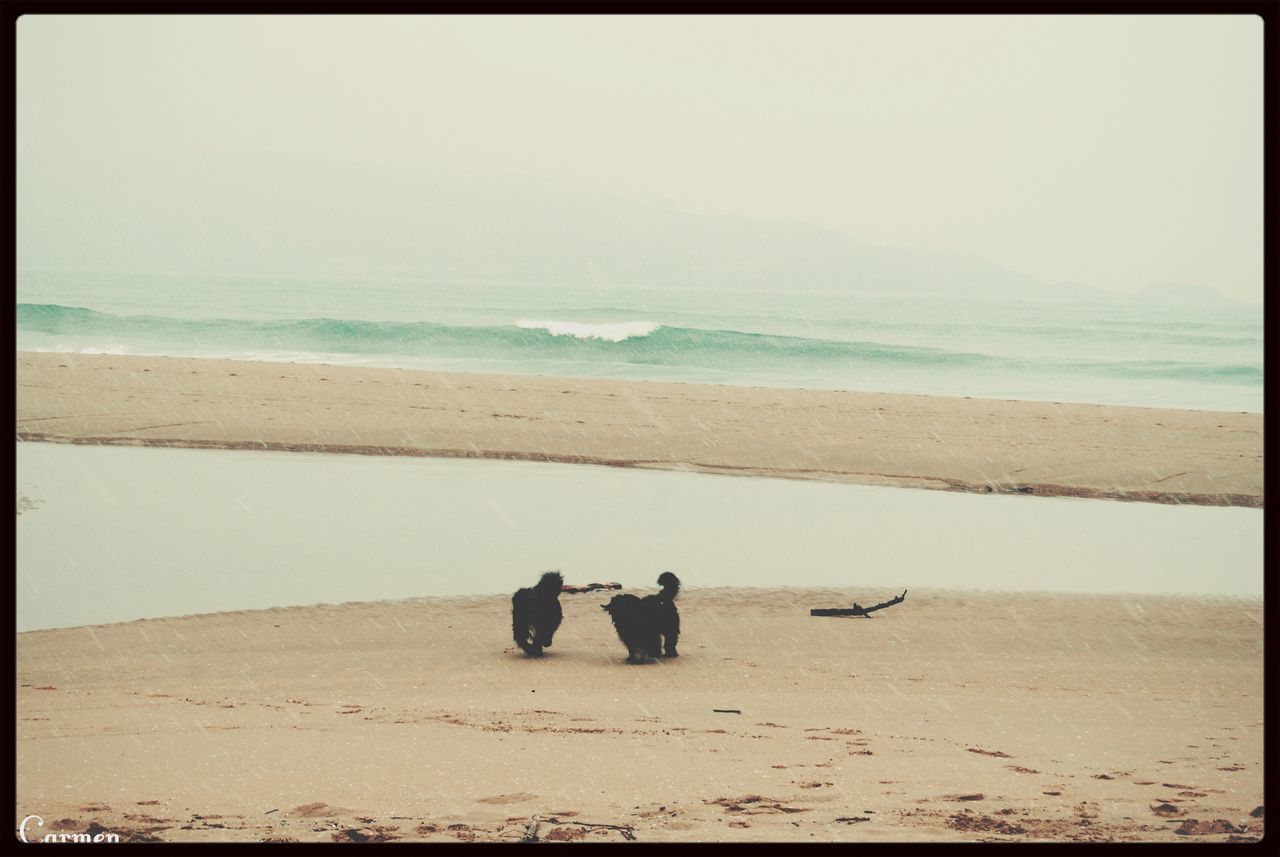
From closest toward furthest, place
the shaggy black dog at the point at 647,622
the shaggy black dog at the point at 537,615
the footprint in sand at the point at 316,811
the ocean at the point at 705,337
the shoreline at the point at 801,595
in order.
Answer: the footprint in sand at the point at 316,811, the shaggy black dog at the point at 647,622, the shaggy black dog at the point at 537,615, the shoreline at the point at 801,595, the ocean at the point at 705,337

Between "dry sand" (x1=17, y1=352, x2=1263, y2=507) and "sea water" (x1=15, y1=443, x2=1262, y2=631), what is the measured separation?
28.5 inches

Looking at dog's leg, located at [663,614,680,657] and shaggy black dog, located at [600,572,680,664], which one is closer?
shaggy black dog, located at [600,572,680,664]

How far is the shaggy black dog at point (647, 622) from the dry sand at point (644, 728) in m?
0.12

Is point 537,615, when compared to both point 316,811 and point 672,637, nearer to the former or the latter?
point 672,637

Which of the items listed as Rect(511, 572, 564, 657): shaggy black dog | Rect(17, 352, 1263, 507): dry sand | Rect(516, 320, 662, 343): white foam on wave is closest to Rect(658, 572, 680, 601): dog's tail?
Rect(511, 572, 564, 657): shaggy black dog

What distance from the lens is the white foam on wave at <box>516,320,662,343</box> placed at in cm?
4125

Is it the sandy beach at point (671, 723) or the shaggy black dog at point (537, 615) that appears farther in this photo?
the shaggy black dog at point (537, 615)

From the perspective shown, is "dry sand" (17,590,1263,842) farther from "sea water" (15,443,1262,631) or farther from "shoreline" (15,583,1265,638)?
"sea water" (15,443,1262,631)

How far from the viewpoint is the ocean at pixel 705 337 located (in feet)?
102

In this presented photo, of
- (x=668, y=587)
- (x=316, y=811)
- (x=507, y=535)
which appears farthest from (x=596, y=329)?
(x=316, y=811)

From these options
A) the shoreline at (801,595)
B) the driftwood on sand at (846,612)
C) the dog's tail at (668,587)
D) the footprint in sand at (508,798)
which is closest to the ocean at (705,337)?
the shoreline at (801,595)

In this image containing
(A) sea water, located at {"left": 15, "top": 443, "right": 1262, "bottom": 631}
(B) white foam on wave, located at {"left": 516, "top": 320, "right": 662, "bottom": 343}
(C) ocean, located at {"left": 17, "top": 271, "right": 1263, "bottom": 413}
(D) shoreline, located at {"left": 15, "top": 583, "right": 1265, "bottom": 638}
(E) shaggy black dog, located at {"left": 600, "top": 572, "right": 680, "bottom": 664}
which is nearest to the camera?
(E) shaggy black dog, located at {"left": 600, "top": 572, "right": 680, "bottom": 664}

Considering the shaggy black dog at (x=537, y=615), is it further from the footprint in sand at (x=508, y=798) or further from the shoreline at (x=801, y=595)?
the footprint in sand at (x=508, y=798)

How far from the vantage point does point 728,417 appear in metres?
18.3
